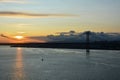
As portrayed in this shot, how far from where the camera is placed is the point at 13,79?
41.2 meters

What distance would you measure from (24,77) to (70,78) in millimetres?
6580

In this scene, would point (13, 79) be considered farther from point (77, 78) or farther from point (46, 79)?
point (77, 78)

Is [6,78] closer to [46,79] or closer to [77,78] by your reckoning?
[46,79]

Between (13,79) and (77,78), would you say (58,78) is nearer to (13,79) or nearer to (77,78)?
(77,78)

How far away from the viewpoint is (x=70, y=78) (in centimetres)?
4166

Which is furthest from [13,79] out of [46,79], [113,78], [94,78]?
[113,78]

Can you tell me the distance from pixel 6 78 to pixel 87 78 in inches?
431

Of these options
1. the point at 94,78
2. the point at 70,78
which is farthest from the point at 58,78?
the point at 94,78

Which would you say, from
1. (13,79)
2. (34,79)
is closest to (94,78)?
(34,79)

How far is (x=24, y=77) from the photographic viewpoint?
43.4m

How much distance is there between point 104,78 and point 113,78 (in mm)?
1210

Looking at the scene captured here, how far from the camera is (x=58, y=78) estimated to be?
42250 millimetres

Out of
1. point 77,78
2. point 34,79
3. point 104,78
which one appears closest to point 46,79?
point 34,79

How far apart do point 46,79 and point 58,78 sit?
6.18ft
